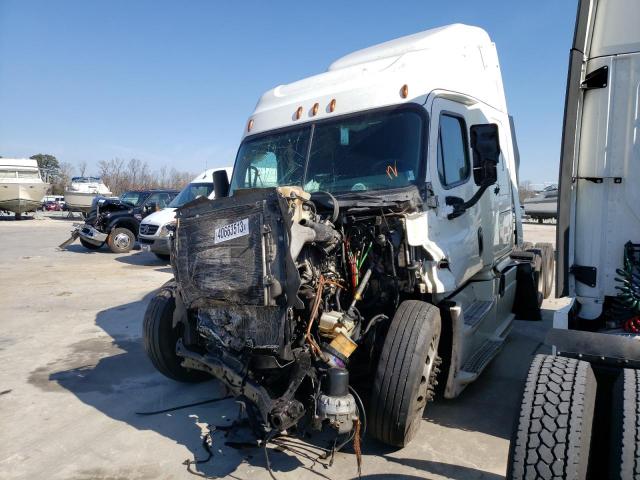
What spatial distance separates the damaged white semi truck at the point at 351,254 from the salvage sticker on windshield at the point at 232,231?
0.03 feet

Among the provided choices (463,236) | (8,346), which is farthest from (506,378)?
(8,346)

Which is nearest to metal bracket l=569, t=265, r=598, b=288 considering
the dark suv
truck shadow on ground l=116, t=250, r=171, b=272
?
truck shadow on ground l=116, t=250, r=171, b=272

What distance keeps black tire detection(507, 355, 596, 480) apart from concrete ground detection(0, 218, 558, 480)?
1.59 feet

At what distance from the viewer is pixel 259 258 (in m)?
3.24

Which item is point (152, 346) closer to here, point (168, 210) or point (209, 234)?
point (209, 234)

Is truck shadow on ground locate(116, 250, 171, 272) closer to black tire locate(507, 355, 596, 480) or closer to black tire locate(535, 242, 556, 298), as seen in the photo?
black tire locate(535, 242, 556, 298)

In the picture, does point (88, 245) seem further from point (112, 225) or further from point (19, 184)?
point (19, 184)

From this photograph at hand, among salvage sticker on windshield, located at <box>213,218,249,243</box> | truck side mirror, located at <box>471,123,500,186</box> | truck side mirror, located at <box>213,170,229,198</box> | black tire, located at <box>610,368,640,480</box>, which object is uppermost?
truck side mirror, located at <box>471,123,500,186</box>

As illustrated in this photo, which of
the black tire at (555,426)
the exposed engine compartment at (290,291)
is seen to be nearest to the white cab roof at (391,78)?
the exposed engine compartment at (290,291)

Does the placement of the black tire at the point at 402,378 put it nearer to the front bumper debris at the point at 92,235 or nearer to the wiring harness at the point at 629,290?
the wiring harness at the point at 629,290

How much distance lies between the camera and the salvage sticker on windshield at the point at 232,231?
3.34 meters

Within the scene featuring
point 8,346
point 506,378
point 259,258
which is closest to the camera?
point 259,258

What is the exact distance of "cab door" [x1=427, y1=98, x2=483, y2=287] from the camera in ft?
13.5

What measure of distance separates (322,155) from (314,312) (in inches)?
69.0
